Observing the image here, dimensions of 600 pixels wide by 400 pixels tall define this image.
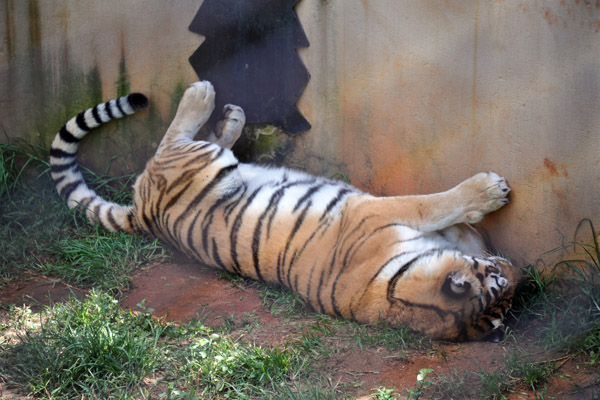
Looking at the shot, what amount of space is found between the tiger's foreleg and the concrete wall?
0.30 feet

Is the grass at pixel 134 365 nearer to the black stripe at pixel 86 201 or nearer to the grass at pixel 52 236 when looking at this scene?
the grass at pixel 52 236

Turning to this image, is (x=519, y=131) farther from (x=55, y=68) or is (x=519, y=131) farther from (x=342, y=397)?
(x=55, y=68)

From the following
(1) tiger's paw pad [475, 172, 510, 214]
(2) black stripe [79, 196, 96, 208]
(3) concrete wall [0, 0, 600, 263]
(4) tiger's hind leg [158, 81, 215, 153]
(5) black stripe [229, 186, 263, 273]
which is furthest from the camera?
(2) black stripe [79, 196, 96, 208]

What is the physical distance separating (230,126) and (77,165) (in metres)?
0.96

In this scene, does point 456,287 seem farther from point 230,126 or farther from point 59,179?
point 59,179

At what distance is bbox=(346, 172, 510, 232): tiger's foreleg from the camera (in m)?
2.93

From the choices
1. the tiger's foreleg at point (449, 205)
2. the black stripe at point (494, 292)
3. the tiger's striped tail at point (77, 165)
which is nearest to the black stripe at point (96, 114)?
the tiger's striped tail at point (77, 165)

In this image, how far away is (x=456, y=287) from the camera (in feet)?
8.91

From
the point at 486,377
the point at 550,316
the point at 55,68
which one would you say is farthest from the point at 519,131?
the point at 55,68

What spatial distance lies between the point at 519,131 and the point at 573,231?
0.46 meters

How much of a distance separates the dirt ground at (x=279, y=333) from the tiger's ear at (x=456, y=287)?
204mm

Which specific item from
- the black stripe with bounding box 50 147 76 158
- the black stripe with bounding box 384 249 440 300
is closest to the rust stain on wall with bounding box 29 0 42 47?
the black stripe with bounding box 50 147 76 158

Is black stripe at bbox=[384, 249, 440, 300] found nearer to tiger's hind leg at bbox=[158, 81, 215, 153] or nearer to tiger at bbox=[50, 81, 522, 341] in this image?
tiger at bbox=[50, 81, 522, 341]

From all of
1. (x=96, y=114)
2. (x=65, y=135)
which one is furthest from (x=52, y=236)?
(x=96, y=114)
